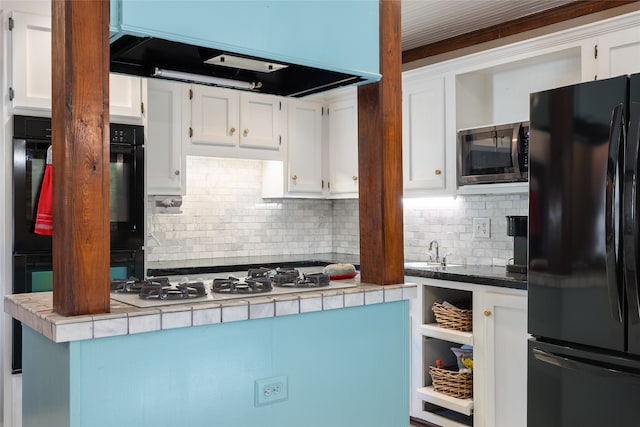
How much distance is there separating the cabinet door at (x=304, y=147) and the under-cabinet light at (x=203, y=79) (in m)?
2.55

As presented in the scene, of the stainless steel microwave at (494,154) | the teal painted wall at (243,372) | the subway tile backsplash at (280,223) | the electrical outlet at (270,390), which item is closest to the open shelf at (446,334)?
the subway tile backsplash at (280,223)

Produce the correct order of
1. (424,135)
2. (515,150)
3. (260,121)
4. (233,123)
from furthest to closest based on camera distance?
(260,121) < (233,123) < (424,135) < (515,150)

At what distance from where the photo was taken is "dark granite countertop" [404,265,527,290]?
3.26 metres

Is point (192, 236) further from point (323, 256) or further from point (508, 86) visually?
point (508, 86)

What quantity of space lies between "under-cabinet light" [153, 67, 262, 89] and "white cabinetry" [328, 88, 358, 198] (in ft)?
8.49

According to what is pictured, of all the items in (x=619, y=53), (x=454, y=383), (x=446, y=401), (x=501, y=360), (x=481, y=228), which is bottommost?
(x=446, y=401)

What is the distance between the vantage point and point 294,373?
6.33ft

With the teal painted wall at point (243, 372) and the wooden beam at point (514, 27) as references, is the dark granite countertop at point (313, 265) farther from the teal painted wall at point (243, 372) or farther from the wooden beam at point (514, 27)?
the wooden beam at point (514, 27)

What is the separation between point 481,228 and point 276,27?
8.82ft

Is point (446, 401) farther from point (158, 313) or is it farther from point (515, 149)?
point (158, 313)

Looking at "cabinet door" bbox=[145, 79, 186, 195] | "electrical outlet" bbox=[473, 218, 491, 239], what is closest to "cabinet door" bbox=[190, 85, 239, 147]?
"cabinet door" bbox=[145, 79, 186, 195]

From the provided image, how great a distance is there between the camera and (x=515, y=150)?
139 inches

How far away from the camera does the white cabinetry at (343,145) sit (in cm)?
493

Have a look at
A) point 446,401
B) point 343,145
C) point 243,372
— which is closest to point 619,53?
point 446,401
